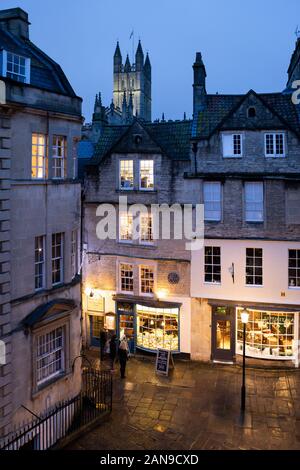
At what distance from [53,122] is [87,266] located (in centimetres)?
1208

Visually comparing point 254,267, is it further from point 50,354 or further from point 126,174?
point 50,354

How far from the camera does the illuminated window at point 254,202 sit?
916 inches

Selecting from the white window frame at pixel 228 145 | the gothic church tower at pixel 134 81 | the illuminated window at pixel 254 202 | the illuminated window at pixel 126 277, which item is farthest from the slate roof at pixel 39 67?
the gothic church tower at pixel 134 81

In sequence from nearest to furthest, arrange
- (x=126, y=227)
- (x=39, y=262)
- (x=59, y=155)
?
(x=39, y=262) → (x=59, y=155) → (x=126, y=227)

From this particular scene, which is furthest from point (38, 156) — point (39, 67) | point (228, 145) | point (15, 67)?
point (228, 145)

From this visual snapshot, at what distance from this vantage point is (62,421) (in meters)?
15.9

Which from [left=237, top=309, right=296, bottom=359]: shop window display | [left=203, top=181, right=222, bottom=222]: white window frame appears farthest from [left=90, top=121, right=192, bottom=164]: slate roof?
[left=237, top=309, right=296, bottom=359]: shop window display

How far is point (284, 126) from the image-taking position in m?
23.2

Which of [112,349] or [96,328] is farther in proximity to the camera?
[96,328]

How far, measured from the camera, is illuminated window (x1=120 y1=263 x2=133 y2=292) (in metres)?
25.5

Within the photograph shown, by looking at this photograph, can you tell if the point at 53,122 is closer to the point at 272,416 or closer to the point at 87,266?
the point at 87,266

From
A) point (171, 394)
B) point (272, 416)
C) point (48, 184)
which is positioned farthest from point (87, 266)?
point (272, 416)

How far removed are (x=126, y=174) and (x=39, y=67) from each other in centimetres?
952
